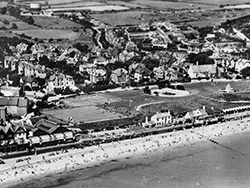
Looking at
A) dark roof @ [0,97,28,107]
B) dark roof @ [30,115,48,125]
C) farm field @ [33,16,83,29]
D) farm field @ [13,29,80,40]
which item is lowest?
dark roof @ [30,115,48,125]

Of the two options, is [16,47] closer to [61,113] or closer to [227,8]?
[61,113]

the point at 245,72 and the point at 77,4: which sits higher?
the point at 77,4

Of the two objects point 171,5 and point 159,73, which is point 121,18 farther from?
point 159,73

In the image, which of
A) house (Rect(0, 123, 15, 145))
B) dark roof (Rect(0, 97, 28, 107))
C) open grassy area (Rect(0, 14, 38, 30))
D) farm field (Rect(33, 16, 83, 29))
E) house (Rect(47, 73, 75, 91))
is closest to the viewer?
house (Rect(0, 123, 15, 145))

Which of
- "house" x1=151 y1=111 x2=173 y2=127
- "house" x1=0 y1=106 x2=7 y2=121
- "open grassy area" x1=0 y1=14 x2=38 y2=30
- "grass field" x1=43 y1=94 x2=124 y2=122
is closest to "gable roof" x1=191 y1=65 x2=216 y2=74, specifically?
"grass field" x1=43 y1=94 x2=124 y2=122

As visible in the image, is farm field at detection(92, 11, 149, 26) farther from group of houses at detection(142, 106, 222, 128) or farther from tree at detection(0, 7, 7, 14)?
group of houses at detection(142, 106, 222, 128)

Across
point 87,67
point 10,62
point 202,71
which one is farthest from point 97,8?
point 202,71

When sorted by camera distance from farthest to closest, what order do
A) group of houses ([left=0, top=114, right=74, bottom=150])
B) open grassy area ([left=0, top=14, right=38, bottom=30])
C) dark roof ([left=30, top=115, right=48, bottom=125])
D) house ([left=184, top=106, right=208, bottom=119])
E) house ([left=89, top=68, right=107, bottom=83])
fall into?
open grassy area ([left=0, top=14, right=38, bottom=30]), house ([left=89, top=68, right=107, bottom=83]), house ([left=184, top=106, right=208, bottom=119]), dark roof ([left=30, top=115, right=48, bottom=125]), group of houses ([left=0, top=114, right=74, bottom=150])

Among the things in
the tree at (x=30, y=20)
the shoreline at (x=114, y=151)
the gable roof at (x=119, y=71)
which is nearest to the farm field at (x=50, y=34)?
the tree at (x=30, y=20)
